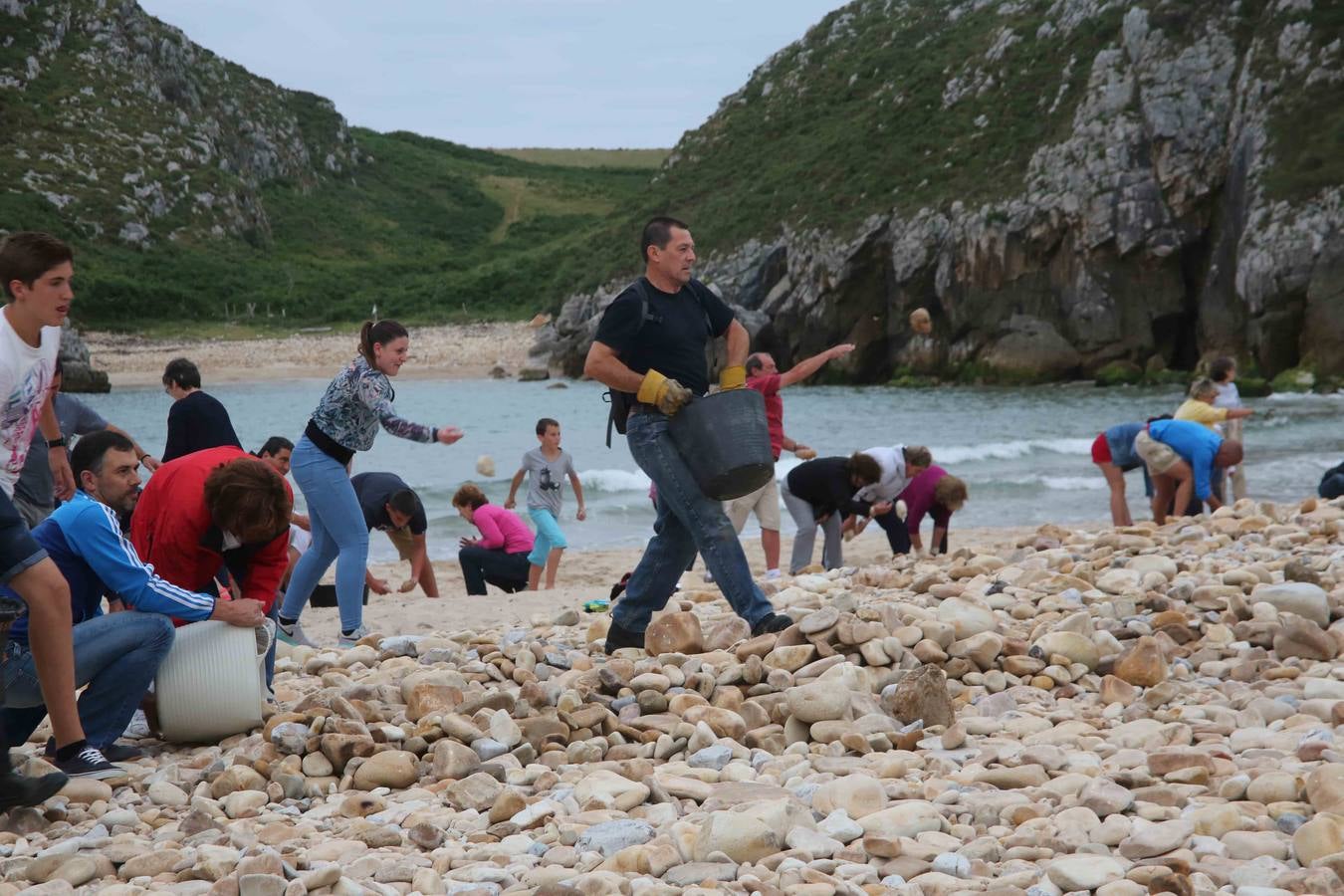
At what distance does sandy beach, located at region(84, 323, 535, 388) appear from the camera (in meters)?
61.3

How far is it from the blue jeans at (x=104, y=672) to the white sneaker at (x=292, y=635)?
8.00 ft

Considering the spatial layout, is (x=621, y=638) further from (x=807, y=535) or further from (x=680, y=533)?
(x=807, y=535)

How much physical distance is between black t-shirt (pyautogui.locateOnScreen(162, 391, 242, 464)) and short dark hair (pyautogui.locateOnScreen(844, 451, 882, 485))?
4.45m

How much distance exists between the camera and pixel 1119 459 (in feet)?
36.2

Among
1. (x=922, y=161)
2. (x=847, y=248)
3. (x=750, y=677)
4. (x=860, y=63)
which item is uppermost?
(x=860, y=63)

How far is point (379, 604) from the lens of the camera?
370 inches

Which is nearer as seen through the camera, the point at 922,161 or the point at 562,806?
the point at 562,806

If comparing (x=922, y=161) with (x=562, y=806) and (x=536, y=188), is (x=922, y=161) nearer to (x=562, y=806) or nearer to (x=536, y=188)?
(x=562, y=806)

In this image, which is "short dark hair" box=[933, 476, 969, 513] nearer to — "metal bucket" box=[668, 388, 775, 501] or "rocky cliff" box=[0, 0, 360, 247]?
"metal bucket" box=[668, 388, 775, 501]

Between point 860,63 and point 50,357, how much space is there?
76190mm

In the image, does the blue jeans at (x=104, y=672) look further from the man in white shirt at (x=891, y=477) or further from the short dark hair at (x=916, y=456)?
the short dark hair at (x=916, y=456)

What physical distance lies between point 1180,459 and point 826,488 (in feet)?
10.4

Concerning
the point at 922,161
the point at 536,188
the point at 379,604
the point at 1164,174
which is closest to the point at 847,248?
the point at 922,161

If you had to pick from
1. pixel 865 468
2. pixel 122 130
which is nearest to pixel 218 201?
pixel 122 130
